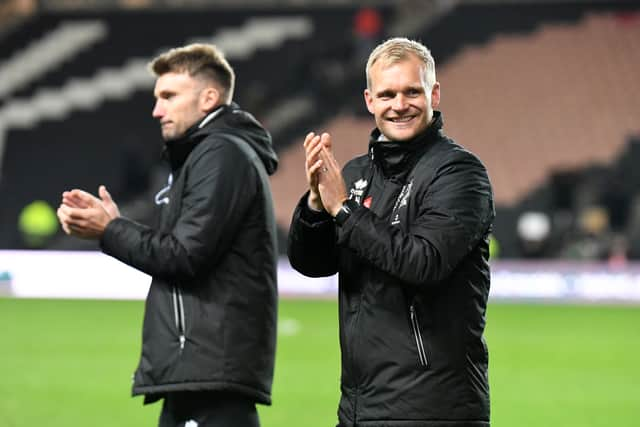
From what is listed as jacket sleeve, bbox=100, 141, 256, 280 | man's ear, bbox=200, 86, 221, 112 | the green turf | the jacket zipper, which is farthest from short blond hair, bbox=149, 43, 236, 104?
the green turf

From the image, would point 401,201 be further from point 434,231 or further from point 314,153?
point 314,153

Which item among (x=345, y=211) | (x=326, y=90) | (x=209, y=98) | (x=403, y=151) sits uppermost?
(x=326, y=90)

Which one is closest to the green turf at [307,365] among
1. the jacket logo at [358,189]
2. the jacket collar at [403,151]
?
the jacket logo at [358,189]

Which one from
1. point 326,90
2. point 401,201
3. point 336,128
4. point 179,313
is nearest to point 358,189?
point 401,201

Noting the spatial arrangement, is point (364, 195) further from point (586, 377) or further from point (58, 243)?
point (58, 243)

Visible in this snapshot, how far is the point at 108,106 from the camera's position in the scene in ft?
87.5

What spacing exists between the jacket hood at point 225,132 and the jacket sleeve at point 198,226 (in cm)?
9

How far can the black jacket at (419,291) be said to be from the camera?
3562 mm

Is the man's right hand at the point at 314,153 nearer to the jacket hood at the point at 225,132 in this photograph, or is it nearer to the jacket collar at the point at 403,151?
the jacket collar at the point at 403,151

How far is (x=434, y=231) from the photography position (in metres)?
3.57

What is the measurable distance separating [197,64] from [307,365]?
7.00 metres

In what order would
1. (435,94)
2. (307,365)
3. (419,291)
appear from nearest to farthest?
(419,291) < (435,94) < (307,365)

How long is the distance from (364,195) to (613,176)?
1843cm

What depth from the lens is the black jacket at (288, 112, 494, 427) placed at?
11.7ft
